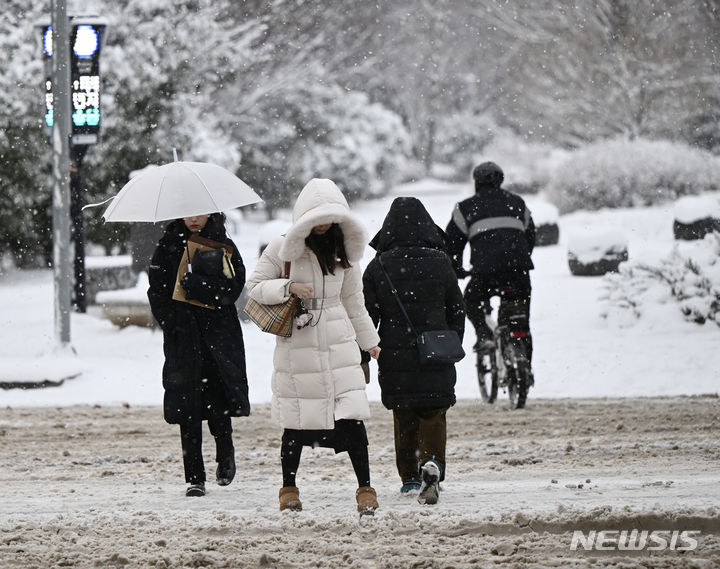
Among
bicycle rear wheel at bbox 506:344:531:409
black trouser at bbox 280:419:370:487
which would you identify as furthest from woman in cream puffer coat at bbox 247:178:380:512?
bicycle rear wheel at bbox 506:344:531:409

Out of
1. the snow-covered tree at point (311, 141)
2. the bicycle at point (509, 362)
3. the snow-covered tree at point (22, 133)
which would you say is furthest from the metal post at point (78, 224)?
the snow-covered tree at point (311, 141)

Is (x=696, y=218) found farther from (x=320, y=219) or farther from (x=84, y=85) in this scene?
(x=320, y=219)

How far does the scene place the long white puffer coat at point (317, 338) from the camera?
19.0ft

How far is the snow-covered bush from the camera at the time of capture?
13.9 metres

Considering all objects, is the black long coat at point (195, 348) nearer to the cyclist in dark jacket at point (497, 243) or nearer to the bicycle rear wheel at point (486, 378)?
the cyclist in dark jacket at point (497, 243)

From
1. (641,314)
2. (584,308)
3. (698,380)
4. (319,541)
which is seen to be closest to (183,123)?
(584,308)

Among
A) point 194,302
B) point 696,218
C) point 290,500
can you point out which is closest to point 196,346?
point 194,302

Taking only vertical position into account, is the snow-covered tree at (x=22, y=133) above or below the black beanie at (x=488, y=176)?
above

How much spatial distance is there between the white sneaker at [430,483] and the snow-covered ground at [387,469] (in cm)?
8

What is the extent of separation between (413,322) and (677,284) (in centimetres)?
870

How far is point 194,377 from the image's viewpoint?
640 cm

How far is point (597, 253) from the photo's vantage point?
18812 millimetres

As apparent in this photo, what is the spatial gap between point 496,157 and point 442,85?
27.5 ft

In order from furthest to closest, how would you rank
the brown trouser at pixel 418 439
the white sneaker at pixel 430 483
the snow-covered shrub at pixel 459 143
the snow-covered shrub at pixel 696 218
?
1. the snow-covered shrub at pixel 459 143
2. the snow-covered shrub at pixel 696 218
3. the brown trouser at pixel 418 439
4. the white sneaker at pixel 430 483
